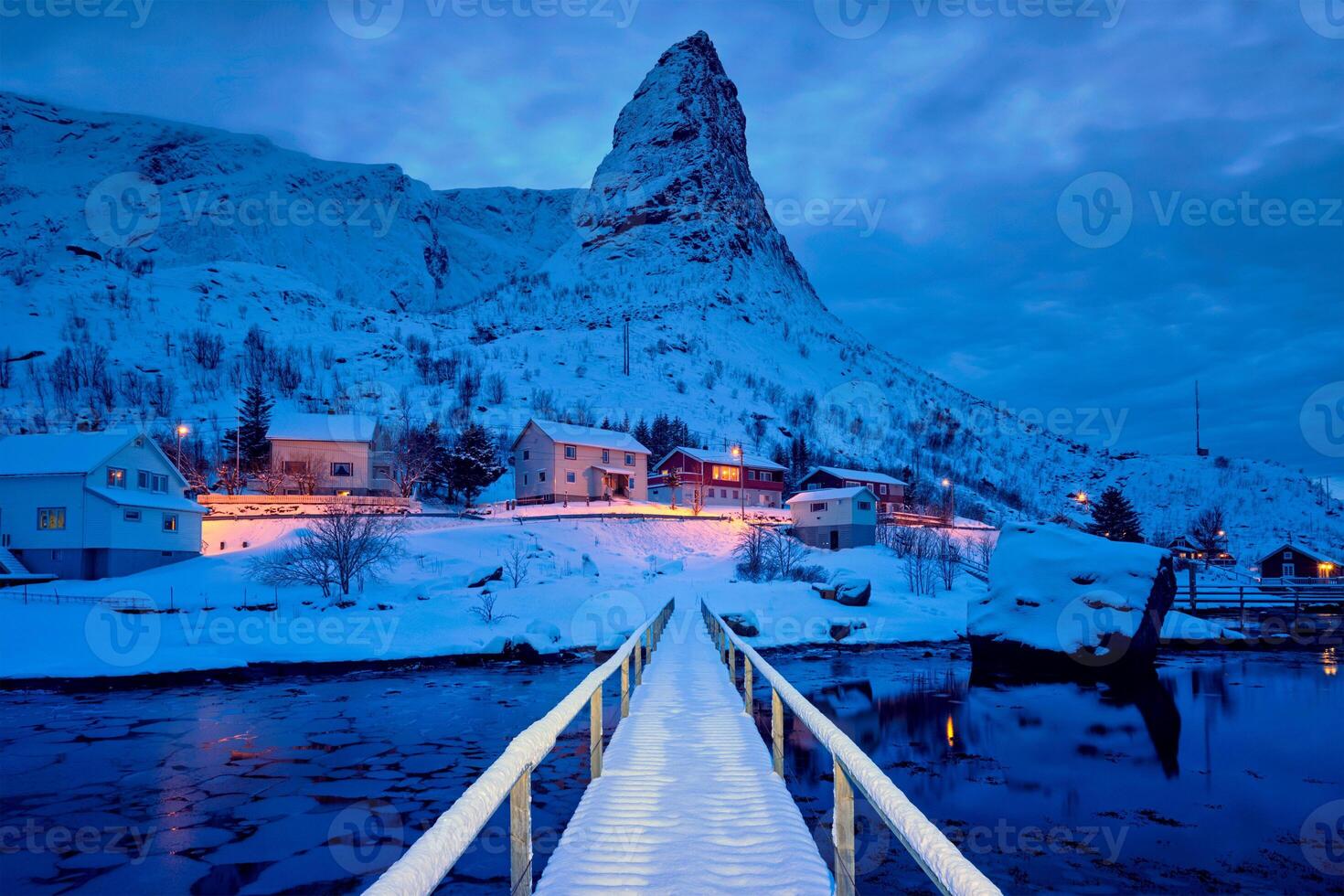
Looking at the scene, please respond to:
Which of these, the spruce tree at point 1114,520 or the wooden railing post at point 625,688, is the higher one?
the spruce tree at point 1114,520

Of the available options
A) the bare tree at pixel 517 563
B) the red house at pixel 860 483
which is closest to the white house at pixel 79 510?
the bare tree at pixel 517 563

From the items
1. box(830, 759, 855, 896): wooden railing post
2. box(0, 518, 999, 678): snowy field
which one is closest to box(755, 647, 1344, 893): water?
box(830, 759, 855, 896): wooden railing post

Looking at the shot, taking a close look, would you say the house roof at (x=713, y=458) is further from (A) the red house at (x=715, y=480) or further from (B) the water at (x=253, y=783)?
(B) the water at (x=253, y=783)

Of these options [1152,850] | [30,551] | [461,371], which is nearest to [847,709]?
[1152,850]

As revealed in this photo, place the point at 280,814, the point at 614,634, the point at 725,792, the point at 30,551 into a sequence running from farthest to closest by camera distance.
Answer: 1. the point at 30,551
2. the point at 614,634
3. the point at 280,814
4. the point at 725,792

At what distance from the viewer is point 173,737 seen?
18328 mm

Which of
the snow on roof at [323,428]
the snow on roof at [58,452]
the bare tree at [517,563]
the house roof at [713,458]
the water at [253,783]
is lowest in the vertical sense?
the water at [253,783]

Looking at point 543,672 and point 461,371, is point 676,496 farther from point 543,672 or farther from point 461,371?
point 461,371

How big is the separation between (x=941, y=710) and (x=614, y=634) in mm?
16222

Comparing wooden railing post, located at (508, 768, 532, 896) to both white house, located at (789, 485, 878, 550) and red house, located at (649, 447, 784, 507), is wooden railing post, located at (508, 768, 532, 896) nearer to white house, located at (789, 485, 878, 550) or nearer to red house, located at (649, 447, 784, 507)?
white house, located at (789, 485, 878, 550)

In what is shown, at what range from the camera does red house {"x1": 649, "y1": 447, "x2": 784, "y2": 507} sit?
81.6m

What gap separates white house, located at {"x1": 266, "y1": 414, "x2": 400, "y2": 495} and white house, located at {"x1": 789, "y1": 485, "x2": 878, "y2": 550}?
3805 centimetres

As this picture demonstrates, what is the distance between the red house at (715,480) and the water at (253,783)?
5741cm

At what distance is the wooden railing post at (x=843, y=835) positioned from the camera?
183 inches
